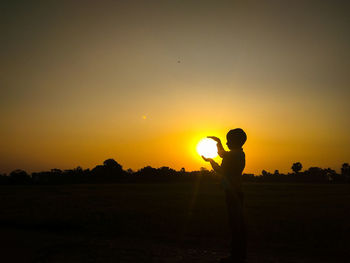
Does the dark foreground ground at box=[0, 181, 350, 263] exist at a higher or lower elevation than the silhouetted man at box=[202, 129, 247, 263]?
lower

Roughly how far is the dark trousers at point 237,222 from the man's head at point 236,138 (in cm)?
81

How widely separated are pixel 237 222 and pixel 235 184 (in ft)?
2.10

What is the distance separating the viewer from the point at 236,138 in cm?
591

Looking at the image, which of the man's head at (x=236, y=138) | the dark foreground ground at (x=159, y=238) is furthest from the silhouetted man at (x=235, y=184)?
the dark foreground ground at (x=159, y=238)

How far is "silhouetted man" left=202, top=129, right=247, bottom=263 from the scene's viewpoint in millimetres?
5711

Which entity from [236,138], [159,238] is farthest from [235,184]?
[159,238]

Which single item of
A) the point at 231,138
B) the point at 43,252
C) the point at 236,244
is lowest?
the point at 43,252

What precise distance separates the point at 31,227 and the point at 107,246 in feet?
16.2

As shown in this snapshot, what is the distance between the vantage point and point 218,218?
1443 cm

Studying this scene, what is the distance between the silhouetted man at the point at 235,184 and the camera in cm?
571

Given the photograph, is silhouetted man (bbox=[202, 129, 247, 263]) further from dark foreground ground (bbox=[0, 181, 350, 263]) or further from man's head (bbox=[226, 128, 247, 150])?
dark foreground ground (bbox=[0, 181, 350, 263])

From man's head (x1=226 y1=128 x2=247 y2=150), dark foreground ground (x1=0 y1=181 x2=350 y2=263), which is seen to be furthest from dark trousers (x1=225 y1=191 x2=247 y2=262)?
dark foreground ground (x1=0 y1=181 x2=350 y2=263)

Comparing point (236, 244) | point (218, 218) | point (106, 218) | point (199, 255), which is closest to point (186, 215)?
point (218, 218)

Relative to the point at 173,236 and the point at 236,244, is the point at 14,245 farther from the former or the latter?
the point at 236,244
